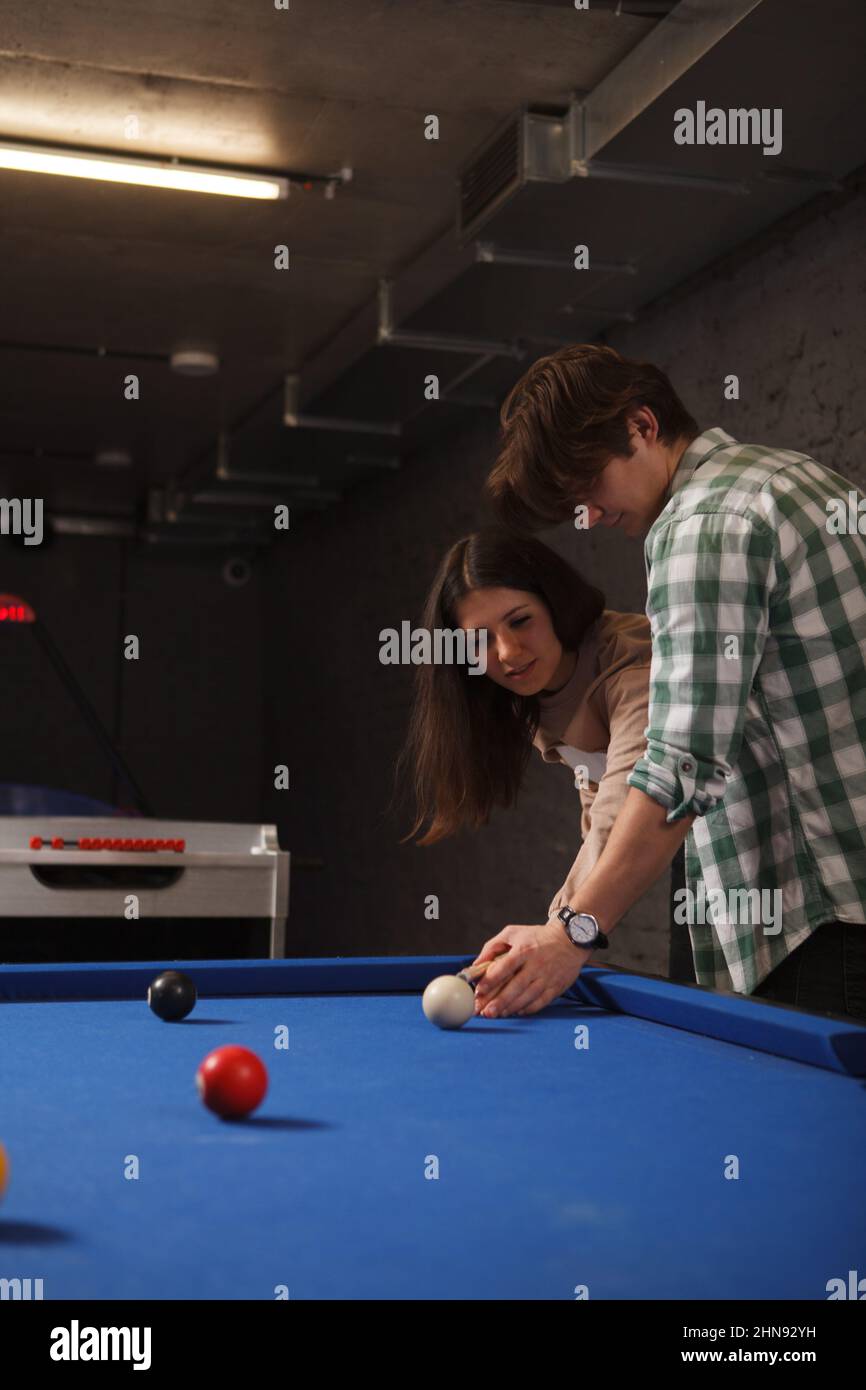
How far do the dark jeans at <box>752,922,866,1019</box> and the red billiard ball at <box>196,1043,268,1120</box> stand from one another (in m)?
0.78

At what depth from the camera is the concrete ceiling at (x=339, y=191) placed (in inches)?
133

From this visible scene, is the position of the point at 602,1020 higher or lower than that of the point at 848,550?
lower

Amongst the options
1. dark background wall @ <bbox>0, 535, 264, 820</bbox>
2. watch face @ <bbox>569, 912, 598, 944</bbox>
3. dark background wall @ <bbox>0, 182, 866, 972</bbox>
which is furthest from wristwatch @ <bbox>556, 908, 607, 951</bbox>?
dark background wall @ <bbox>0, 535, 264, 820</bbox>

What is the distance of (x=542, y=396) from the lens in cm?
203

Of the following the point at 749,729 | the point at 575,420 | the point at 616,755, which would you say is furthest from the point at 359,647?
the point at 749,729

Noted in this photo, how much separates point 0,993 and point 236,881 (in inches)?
86.0

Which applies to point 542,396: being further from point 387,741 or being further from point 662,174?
point 387,741

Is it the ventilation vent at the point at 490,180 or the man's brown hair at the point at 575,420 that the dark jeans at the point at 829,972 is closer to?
the man's brown hair at the point at 575,420

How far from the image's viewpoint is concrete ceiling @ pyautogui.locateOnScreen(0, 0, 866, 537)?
338 centimetres

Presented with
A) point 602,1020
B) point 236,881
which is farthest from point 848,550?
point 236,881

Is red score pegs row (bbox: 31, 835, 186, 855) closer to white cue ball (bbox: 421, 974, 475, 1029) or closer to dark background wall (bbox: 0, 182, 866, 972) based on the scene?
dark background wall (bbox: 0, 182, 866, 972)

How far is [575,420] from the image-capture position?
1.98 metres

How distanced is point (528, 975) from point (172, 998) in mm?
485
